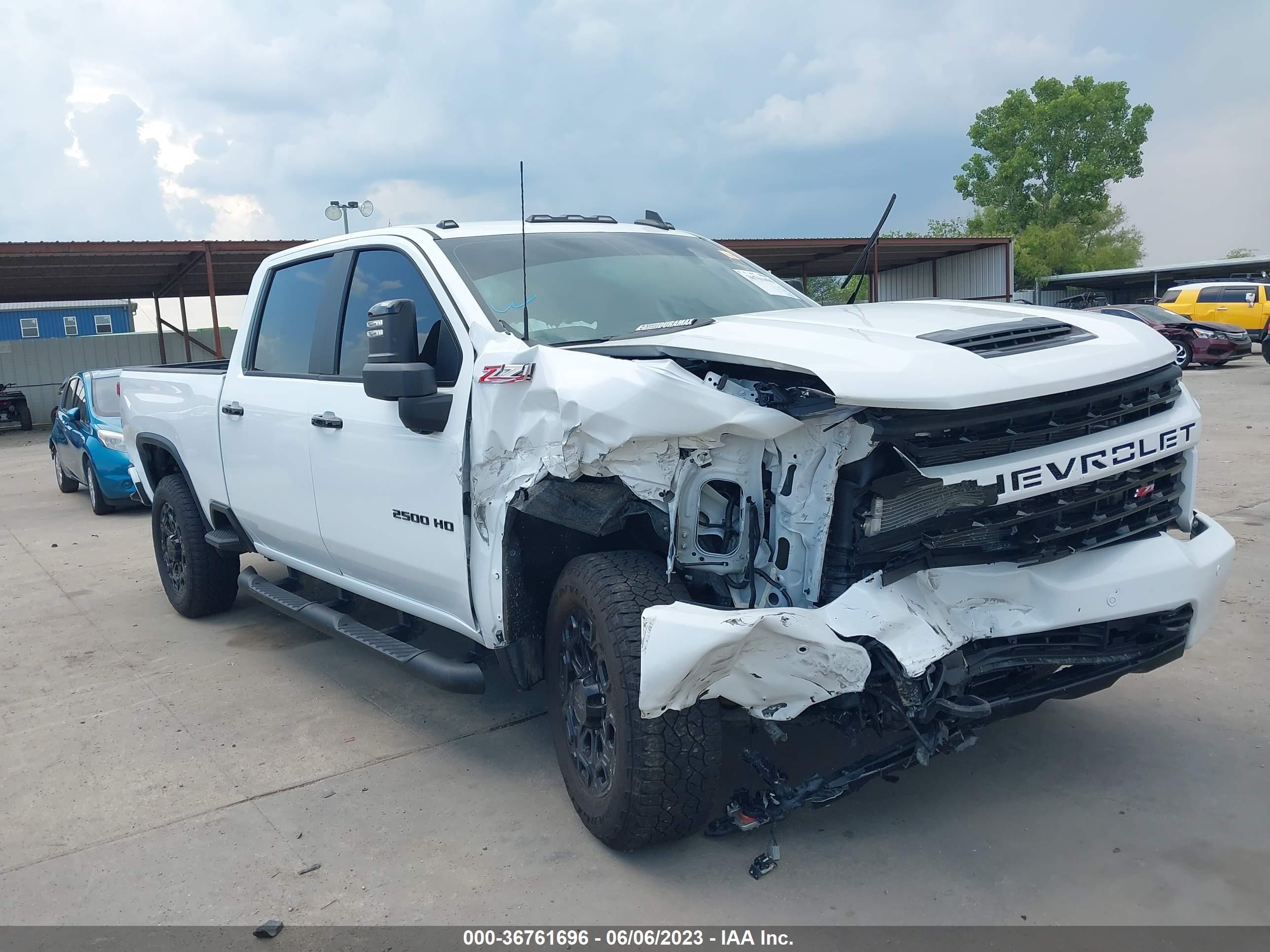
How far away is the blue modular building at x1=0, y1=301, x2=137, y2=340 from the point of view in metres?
46.1

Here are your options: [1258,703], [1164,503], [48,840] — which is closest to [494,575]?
[48,840]

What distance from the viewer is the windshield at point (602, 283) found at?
12.2 ft

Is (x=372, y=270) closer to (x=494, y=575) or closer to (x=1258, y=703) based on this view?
(x=494, y=575)

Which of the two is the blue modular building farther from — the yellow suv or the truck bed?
the truck bed

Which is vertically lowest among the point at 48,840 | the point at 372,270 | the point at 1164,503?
the point at 48,840

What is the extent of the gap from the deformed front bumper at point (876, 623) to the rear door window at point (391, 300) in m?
1.50

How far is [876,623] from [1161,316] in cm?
2297

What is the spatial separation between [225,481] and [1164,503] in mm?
4400

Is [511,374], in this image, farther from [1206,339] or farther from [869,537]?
[1206,339]

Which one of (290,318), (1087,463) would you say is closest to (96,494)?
(290,318)

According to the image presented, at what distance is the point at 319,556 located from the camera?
4680 millimetres

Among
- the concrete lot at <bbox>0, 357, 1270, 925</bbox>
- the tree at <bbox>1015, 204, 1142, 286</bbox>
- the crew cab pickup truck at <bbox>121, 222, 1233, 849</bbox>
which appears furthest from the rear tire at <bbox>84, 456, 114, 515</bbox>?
the tree at <bbox>1015, 204, 1142, 286</bbox>

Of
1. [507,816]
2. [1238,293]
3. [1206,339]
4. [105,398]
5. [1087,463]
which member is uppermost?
[1238,293]

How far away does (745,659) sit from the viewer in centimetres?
262
